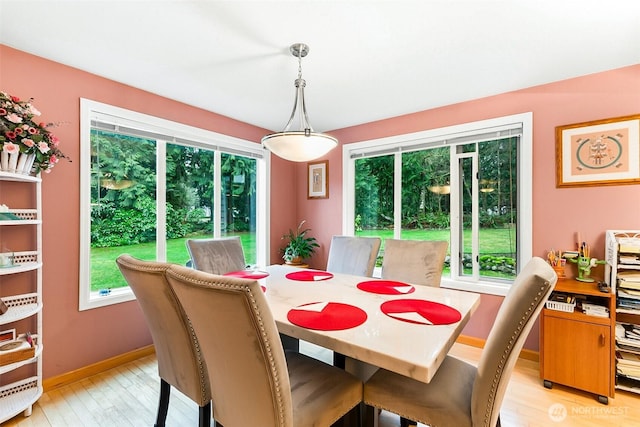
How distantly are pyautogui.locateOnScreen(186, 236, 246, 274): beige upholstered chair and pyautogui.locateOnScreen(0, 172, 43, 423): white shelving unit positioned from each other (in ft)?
3.02

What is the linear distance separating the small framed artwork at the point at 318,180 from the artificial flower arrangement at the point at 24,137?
256 cm

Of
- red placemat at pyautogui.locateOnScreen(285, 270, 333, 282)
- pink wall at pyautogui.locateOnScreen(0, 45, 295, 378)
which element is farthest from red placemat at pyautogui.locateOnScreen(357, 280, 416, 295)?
pink wall at pyautogui.locateOnScreen(0, 45, 295, 378)

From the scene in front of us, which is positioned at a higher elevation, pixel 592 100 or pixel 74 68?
pixel 74 68

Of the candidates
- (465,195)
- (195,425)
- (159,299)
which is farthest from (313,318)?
(465,195)

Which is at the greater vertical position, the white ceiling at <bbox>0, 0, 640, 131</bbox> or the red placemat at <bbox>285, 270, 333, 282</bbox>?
the white ceiling at <bbox>0, 0, 640, 131</bbox>

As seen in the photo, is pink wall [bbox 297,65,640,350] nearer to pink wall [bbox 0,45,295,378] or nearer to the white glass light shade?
the white glass light shade

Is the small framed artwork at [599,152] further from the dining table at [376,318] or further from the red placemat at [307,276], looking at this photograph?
the red placemat at [307,276]

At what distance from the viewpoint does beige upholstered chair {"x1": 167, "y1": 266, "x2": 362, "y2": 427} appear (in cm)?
88

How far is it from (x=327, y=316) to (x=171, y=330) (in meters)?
0.72

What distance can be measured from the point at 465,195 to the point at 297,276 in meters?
1.88

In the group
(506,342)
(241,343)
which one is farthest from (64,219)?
(506,342)

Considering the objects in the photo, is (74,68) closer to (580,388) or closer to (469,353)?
(469,353)

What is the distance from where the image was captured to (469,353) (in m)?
2.56

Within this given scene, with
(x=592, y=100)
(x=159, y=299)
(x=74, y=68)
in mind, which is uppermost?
(x=74, y=68)
